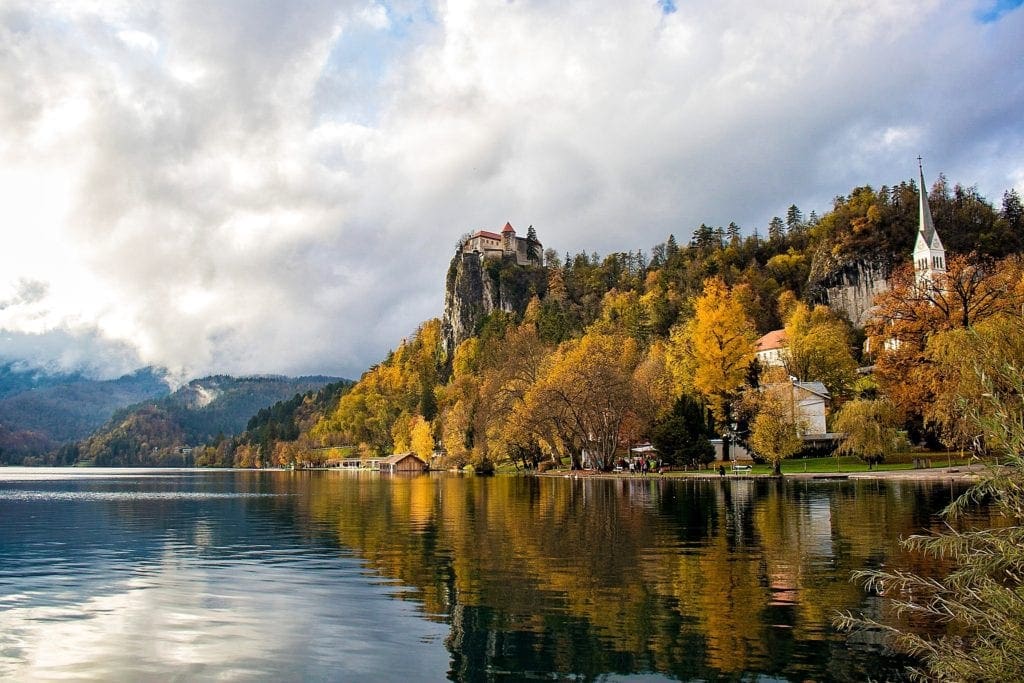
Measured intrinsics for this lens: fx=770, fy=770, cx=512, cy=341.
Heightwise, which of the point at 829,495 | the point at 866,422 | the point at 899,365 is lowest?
the point at 829,495

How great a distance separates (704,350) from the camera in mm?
81812

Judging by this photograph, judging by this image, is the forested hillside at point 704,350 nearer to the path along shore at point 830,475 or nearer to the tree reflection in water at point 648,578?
the path along shore at point 830,475

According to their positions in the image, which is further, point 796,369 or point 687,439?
point 796,369

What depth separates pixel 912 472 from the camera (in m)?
59.5

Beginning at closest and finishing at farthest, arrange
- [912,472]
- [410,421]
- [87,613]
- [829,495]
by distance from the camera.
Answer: [87,613] → [829,495] → [912,472] → [410,421]

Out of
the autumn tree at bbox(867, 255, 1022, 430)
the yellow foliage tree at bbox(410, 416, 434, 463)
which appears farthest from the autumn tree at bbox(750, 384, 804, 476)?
the yellow foliage tree at bbox(410, 416, 434, 463)

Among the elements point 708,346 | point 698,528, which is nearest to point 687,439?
point 708,346

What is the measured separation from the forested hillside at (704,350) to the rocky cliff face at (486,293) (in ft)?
11.1

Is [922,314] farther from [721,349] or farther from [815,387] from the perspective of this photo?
[815,387]

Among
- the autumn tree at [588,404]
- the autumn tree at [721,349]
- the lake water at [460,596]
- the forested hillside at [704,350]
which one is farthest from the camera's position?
the autumn tree at [588,404]

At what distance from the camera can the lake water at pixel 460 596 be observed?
13180mm

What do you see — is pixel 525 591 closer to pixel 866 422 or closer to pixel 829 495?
pixel 829 495

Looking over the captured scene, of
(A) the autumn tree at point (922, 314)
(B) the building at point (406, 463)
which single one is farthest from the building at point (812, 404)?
(B) the building at point (406, 463)

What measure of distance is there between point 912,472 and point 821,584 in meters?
47.1
